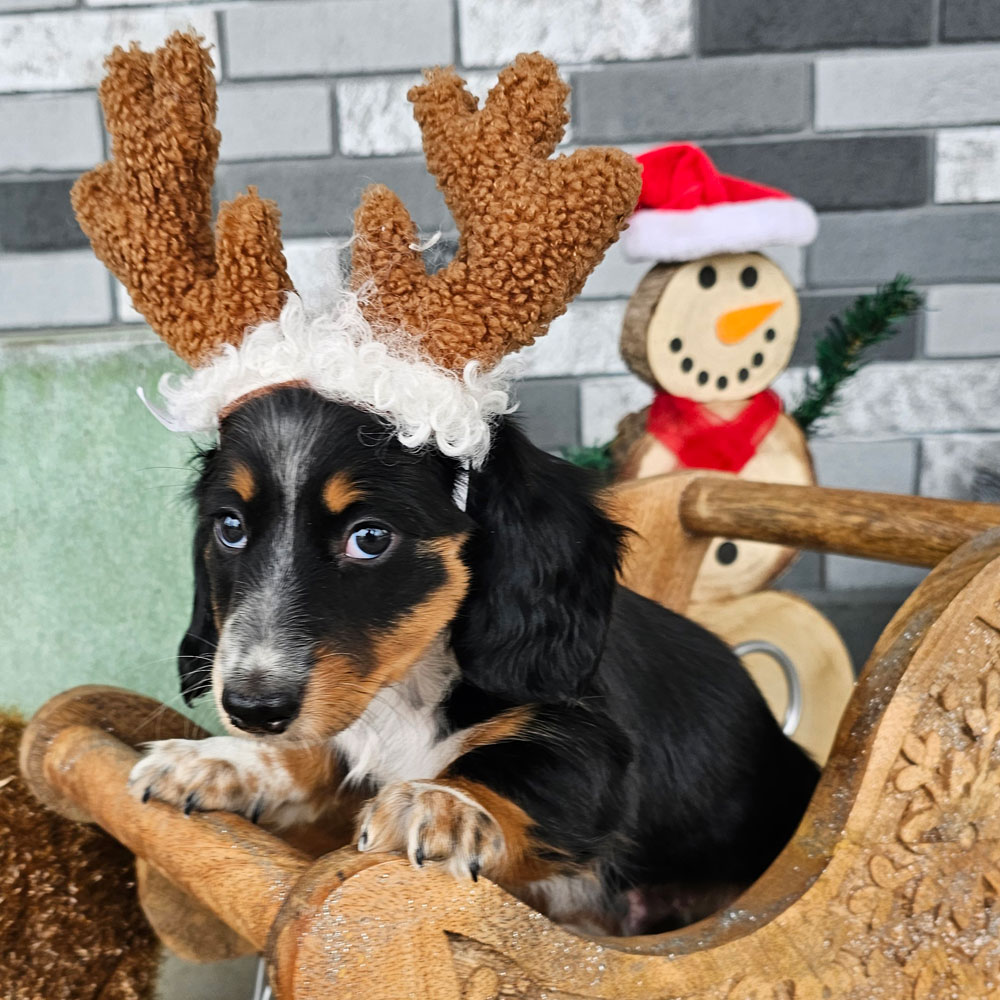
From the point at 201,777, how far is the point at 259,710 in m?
0.20

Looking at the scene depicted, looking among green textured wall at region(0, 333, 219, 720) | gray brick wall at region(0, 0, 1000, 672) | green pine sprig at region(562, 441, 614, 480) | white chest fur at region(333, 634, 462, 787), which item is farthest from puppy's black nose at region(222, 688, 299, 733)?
gray brick wall at region(0, 0, 1000, 672)

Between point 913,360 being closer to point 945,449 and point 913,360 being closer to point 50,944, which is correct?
point 945,449

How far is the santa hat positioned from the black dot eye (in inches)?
21.8

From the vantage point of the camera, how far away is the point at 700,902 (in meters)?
1.35

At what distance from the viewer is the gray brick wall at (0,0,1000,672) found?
244 cm

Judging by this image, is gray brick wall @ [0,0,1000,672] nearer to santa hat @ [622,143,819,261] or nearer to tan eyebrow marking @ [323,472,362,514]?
santa hat @ [622,143,819,261]

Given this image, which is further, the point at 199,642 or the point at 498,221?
the point at 199,642

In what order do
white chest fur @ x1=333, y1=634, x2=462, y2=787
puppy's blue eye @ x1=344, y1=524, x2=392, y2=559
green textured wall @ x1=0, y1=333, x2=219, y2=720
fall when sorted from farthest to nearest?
green textured wall @ x1=0, y1=333, x2=219, y2=720 → white chest fur @ x1=333, y1=634, x2=462, y2=787 → puppy's blue eye @ x1=344, y1=524, x2=392, y2=559

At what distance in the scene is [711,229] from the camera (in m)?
1.76

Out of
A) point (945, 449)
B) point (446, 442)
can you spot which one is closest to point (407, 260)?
point (446, 442)

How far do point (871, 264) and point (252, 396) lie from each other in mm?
2013

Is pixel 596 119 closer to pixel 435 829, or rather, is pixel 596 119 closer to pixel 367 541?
pixel 367 541

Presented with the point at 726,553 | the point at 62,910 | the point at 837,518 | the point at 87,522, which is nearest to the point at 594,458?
the point at 726,553

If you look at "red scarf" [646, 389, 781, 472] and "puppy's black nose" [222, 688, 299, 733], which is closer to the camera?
"puppy's black nose" [222, 688, 299, 733]
